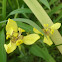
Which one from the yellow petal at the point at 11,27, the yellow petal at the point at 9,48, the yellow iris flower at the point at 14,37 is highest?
the yellow petal at the point at 11,27

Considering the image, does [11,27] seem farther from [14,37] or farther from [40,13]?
[40,13]

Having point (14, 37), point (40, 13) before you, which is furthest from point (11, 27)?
point (40, 13)

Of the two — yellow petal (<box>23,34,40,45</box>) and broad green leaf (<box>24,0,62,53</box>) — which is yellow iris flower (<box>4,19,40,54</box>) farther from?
broad green leaf (<box>24,0,62,53</box>)

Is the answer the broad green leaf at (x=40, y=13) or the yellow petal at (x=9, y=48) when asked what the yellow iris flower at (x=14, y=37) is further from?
the broad green leaf at (x=40, y=13)

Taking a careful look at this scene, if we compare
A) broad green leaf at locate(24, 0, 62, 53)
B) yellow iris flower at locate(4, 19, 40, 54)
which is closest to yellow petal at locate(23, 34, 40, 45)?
yellow iris flower at locate(4, 19, 40, 54)

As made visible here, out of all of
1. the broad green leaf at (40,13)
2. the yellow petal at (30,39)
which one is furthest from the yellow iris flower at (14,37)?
the broad green leaf at (40,13)

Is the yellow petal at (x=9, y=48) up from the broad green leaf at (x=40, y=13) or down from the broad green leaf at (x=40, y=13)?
down

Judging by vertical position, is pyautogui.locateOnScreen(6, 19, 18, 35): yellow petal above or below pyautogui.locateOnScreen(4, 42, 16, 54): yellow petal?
above

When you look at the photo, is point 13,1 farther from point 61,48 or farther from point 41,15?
point 61,48

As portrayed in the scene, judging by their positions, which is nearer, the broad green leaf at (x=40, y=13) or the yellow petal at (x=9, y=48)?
the yellow petal at (x=9, y=48)

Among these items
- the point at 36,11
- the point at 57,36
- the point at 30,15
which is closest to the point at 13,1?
the point at 30,15

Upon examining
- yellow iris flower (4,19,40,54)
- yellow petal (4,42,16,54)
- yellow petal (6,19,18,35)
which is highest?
yellow petal (6,19,18,35)

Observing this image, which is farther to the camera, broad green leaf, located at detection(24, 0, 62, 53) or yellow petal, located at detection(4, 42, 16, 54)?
broad green leaf, located at detection(24, 0, 62, 53)
